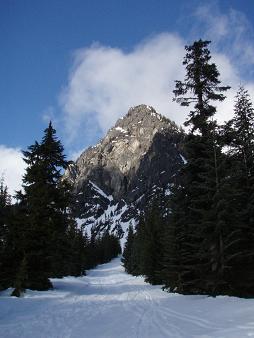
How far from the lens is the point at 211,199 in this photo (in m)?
19.5

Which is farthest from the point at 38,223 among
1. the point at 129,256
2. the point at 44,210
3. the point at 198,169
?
the point at 129,256

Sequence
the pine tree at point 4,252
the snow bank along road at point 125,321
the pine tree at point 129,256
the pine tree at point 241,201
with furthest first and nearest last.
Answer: the pine tree at point 129,256
the pine tree at point 4,252
the pine tree at point 241,201
the snow bank along road at point 125,321

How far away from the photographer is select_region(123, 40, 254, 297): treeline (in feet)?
62.8

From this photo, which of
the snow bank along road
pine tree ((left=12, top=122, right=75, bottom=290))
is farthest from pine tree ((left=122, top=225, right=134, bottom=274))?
the snow bank along road

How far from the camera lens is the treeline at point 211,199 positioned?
1916 centimetres

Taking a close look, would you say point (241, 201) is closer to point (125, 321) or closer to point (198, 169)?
point (198, 169)

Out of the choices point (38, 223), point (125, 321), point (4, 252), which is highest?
point (38, 223)

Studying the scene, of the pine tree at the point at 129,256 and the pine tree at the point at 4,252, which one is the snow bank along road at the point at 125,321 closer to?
the pine tree at the point at 4,252

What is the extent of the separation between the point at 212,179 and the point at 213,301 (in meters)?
5.99

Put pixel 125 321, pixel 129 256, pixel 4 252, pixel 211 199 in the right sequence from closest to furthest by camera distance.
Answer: pixel 125 321 → pixel 211 199 → pixel 4 252 → pixel 129 256

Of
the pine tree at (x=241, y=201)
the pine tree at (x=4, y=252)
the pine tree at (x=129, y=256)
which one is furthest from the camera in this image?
the pine tree at (x=129, y=256)

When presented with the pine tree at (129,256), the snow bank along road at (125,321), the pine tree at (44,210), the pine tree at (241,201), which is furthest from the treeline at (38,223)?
the pine tree at (129,256)

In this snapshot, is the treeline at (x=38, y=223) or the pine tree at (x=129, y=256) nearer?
the treeline at (x=38, y=223)

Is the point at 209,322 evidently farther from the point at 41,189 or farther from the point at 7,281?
the point at 41,189
